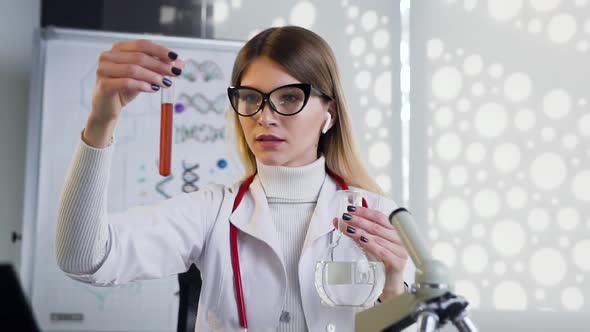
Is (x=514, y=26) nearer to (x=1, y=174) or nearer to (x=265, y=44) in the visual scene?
(x=265, y=44)

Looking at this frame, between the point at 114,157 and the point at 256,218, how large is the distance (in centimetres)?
141

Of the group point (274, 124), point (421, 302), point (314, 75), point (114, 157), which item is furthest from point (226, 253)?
point (114, 157)

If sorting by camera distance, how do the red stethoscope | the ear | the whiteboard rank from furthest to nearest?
the whiteboard
the ear
the red stethoscope

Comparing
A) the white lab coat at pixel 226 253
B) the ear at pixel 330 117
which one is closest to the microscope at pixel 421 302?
the white lab coat at pixel 226 253

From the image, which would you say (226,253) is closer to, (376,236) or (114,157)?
(376,236)

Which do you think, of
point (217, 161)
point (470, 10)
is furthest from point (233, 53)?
point (470, 10)

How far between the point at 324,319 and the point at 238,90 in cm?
47

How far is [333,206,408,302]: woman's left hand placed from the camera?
1067 millimetres

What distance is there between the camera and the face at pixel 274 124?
4.55ft

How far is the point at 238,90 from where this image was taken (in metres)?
1.39

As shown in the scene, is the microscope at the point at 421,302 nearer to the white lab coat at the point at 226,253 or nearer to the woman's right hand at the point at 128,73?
the woman's right hand at the point at 128,73

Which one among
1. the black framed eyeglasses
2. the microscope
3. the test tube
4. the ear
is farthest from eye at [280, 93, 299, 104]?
the microscope

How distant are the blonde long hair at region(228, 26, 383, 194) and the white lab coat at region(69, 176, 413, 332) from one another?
0.11m

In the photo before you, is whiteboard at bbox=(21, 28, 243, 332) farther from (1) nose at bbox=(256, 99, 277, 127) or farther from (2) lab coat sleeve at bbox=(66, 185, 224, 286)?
(1) nose at bbox=(256, 99, 277, 127)
